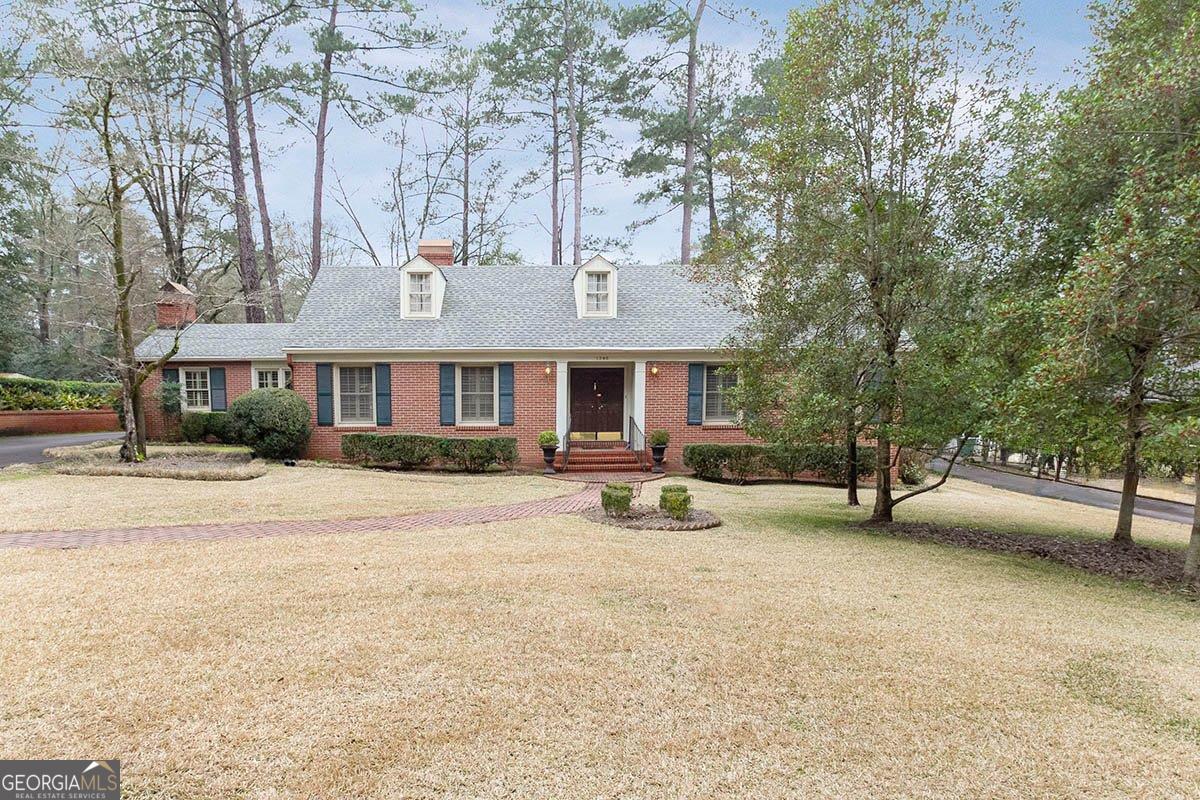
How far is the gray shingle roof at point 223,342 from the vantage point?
14.8m

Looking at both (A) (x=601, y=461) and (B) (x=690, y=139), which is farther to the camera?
(B) (x=690, y=139)

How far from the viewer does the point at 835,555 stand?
6227 mm

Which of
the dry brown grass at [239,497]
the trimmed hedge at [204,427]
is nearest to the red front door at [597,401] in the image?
the dry brown grass at [239,497]

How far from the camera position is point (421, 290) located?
1408 centimetres

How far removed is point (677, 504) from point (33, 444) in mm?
20076

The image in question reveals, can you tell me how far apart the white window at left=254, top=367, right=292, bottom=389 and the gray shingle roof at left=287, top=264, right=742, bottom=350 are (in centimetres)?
243

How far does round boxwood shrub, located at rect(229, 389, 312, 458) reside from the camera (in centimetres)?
1216

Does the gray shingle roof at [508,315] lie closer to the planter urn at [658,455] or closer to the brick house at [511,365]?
the brick house at [511,365]

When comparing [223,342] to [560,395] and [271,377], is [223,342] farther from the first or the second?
[560,395]

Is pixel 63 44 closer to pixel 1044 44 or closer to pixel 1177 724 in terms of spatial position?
pixel 1044 44

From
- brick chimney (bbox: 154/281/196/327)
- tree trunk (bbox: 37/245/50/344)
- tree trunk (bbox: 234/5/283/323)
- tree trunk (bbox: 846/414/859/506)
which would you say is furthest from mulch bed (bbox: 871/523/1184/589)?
tree trunk (bbox: 37/245/50/344)

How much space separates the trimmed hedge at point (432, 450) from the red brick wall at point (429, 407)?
0.67 m

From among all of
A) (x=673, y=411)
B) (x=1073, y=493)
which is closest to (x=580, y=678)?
(x=673, y=411)

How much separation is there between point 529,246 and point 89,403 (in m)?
19.5
